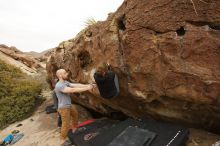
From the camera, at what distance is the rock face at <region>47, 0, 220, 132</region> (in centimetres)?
412

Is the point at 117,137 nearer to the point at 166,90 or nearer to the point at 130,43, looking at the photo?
the point at 166,90

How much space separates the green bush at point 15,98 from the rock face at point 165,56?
4704 millimetres

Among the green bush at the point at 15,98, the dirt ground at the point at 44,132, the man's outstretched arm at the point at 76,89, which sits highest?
the man's outstretched arm at the point at 76,89

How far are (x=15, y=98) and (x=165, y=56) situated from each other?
7.08 meters

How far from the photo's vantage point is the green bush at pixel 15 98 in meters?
9.66

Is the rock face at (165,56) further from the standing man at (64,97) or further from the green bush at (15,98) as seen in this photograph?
the green bush at (15,98)

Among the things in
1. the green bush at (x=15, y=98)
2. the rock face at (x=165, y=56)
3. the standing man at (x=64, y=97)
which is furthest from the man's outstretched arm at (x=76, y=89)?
the green bush at (x=15, y=98)

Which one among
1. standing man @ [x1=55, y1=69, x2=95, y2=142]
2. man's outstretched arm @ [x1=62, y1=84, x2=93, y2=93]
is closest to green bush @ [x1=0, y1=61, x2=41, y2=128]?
standing man @ [x1=55, y1=69, x2=95, y2=142]

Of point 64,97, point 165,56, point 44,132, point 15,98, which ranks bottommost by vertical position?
point 44,132

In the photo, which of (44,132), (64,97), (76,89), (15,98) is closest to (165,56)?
(76,89)

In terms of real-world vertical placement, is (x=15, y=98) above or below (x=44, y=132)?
above

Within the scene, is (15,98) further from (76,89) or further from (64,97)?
(76,89)

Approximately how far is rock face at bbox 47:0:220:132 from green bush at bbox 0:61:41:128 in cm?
470

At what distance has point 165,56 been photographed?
180 inches
